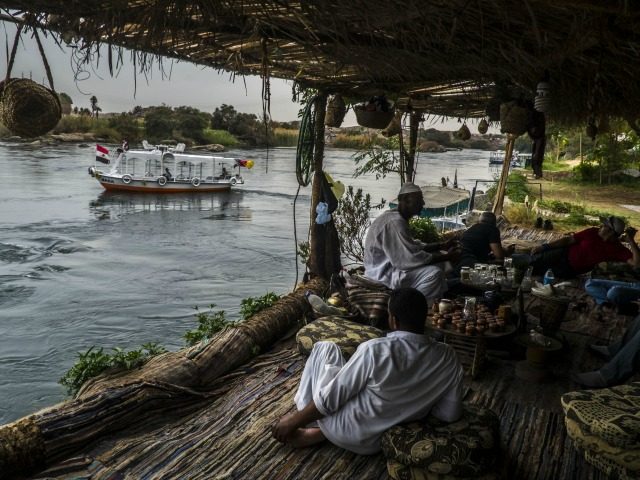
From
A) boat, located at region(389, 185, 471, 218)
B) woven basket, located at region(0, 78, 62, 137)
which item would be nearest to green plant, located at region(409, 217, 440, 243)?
woven basket, located at region(0, 78, 62, 137)

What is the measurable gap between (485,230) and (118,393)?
4.01m

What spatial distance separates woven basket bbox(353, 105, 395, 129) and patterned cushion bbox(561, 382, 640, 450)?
3.40m

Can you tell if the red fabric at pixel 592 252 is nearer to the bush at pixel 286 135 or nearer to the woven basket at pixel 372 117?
the woven basket at pixel 372 117

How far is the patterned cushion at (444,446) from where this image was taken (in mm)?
2275

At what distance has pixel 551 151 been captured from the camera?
32594mm

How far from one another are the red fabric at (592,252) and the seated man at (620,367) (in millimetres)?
2339

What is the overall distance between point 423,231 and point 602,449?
5.38m

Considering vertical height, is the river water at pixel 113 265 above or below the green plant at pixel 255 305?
below

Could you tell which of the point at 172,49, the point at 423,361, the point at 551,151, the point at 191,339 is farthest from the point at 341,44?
the point at 551,151

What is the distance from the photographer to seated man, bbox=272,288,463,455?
93.7 inches

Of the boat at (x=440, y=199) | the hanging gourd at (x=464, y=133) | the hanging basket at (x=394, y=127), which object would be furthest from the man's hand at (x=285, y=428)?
the boat at (x=440, y=199)

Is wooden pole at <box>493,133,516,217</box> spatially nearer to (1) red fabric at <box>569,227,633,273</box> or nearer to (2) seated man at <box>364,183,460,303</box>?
(1) red fabric at <box>569,227,633,273</box>

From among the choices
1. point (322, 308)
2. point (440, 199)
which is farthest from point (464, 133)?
point (440, 199)

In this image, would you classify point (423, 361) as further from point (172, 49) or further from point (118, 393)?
point (172, 49)
